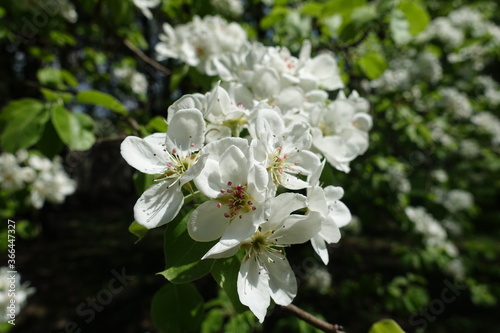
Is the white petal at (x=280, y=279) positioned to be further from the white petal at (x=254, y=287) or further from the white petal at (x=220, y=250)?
the white petal at (x=220, y=250)

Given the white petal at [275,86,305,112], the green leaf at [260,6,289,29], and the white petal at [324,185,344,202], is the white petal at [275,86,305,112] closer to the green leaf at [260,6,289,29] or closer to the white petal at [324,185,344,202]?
the white petal at [324,185,344,202]

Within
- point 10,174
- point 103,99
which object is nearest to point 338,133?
point 103,99

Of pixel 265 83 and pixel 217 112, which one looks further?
pixel 265 83

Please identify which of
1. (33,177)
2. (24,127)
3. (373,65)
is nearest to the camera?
(24,127)

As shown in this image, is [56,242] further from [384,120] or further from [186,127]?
[186,127]

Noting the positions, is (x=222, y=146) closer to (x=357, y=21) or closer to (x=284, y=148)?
(x=284, y=148)

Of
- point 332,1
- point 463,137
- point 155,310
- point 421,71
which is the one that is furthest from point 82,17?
point 463,137

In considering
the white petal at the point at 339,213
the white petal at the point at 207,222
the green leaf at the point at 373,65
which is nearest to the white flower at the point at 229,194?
the white petal at the point at 207,222
